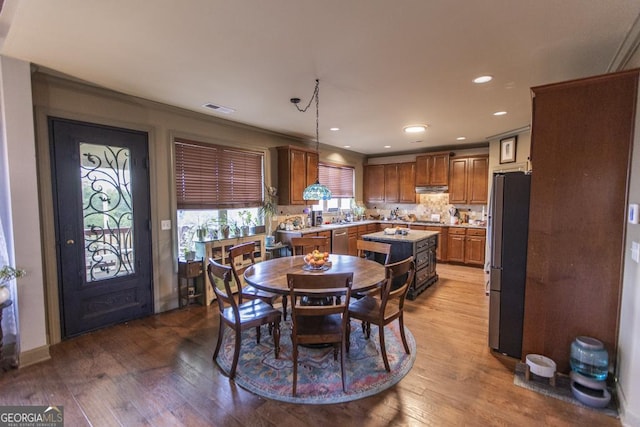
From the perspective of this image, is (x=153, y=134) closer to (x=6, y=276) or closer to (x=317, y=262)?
(x=6, y=276)

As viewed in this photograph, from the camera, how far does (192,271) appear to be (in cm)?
393

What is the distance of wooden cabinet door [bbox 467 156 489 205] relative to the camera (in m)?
6.36

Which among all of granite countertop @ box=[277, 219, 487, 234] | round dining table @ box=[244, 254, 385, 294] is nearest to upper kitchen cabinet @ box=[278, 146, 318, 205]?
granite countertop @ box=[277, 219, 487, 234]

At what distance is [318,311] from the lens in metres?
2.22

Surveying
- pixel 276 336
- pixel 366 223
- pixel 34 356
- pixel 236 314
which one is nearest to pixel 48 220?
pixel 34 356

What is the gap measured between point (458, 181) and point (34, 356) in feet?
24.0

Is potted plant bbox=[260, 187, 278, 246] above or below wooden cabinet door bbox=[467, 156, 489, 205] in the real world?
below

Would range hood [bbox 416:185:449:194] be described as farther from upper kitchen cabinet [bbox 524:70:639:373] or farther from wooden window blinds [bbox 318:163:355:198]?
upper kitchen cabinet [bbox 524:70:639:373]

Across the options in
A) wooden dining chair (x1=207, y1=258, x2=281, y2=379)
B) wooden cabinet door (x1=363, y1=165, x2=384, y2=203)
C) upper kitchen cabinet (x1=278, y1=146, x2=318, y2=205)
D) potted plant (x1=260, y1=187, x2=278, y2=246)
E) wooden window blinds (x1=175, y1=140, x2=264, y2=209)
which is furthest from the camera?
wooden cabinet door (x1=363, y1=165, x2=384, y2=203)

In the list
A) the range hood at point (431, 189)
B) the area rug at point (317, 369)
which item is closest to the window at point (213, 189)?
the area rug at point (317, 369)

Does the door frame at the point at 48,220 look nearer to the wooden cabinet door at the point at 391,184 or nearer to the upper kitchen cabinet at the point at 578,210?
the upper kitchen cabinet at the point at 578,210

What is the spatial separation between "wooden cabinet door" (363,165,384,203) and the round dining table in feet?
15.5

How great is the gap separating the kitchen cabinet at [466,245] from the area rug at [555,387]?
398 cm

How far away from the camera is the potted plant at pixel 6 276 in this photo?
246 centimetres
